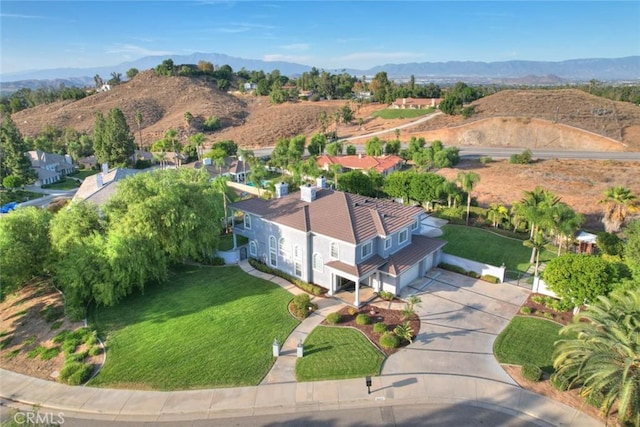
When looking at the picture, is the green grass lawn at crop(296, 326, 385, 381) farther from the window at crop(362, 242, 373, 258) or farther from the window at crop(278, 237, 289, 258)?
the window at crop(278, 237, 289, 258)

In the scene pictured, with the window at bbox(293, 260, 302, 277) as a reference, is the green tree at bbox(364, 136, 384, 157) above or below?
above

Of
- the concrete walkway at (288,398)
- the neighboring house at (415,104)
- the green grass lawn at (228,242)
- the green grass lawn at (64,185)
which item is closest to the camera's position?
the concrete walkway at (288,398)

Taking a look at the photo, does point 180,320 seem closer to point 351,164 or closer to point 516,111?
point 351,164

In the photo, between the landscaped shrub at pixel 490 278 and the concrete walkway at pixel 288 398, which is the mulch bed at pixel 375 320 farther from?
the landscaped shrub at pixel 490 278

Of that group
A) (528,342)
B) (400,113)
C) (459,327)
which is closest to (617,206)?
(528,342)

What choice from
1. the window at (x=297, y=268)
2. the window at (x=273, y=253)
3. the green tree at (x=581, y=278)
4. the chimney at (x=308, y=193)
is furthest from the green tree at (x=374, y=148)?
the green tree at (x=581, y=278)

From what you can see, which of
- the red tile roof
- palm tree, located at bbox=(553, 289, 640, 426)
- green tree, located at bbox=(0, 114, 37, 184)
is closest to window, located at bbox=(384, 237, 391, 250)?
palm tree, located at bbox=(553, 289, 640, 426)
